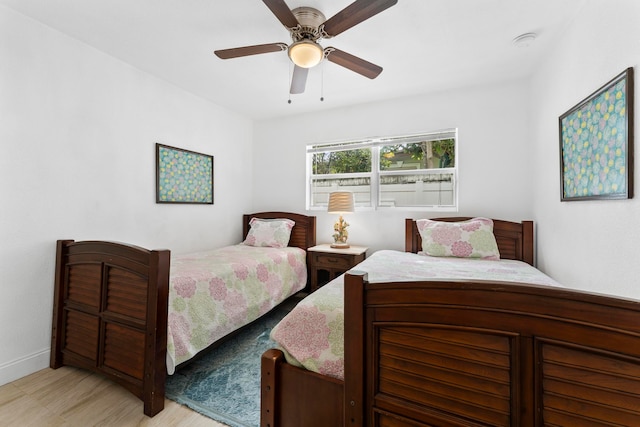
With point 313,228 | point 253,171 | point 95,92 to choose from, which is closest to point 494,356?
point 313,228

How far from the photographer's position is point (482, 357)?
2.81 feet

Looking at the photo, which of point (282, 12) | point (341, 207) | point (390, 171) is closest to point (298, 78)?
point (282, 12)

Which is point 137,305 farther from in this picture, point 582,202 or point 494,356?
point 582,202

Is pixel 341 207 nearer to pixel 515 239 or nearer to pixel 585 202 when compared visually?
pixel 515 239

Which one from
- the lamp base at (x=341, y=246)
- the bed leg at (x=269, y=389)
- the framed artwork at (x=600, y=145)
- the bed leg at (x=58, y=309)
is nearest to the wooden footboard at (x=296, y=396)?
the bed leg at (x=269, y=389)

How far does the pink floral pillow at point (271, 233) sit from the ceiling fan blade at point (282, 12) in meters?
2.29

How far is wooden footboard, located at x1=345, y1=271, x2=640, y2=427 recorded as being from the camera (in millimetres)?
717

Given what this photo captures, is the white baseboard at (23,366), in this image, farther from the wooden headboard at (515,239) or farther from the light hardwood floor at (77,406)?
the wooden headboard at (515,239)

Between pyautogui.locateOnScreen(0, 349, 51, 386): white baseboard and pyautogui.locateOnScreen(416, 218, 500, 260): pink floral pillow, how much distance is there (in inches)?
126

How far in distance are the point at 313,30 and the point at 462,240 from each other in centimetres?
213

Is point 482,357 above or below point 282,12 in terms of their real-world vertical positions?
below

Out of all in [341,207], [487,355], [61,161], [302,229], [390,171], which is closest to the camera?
[487,355]

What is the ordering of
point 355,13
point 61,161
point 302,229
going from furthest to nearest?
1. point 302,229
2. point 61,161
3. point 355,13

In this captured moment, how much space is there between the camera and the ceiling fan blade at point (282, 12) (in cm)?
149
